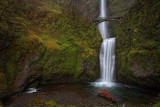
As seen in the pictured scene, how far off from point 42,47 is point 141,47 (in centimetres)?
882

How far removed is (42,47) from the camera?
7348mm

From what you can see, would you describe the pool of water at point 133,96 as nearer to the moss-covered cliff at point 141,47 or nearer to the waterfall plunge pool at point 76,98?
the waterfall plunge pool at point 76,98

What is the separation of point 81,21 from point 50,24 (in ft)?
14.7

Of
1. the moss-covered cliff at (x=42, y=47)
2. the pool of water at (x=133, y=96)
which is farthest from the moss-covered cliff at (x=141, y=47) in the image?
the moss-covered cliff at (x=42, y=47)

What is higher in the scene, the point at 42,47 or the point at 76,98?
the point at 42,47

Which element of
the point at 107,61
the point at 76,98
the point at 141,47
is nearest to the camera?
the point at 76,98

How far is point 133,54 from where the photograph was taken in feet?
30.1

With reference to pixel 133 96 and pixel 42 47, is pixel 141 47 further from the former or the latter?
pixel 42 47

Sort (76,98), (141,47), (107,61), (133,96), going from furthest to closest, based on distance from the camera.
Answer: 1. (107,61)
2. (141,47)
3. (133,96)
4. (76,98)

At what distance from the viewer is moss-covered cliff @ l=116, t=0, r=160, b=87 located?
25.0 feet

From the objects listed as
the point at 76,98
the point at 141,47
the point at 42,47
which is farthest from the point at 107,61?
the point at 42,47

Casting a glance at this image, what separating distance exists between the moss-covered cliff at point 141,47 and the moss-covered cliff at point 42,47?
339cm

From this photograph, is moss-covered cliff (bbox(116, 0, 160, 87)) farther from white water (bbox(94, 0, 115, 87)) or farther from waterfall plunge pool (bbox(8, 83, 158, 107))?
waterfall plunge pool (bbox(8, 83, 158, 107))

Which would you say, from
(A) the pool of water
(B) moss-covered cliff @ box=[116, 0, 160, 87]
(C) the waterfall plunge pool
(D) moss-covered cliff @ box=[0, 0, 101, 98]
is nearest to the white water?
(B) moss-covered cliff @ box=[116, 0, 160, 87]
